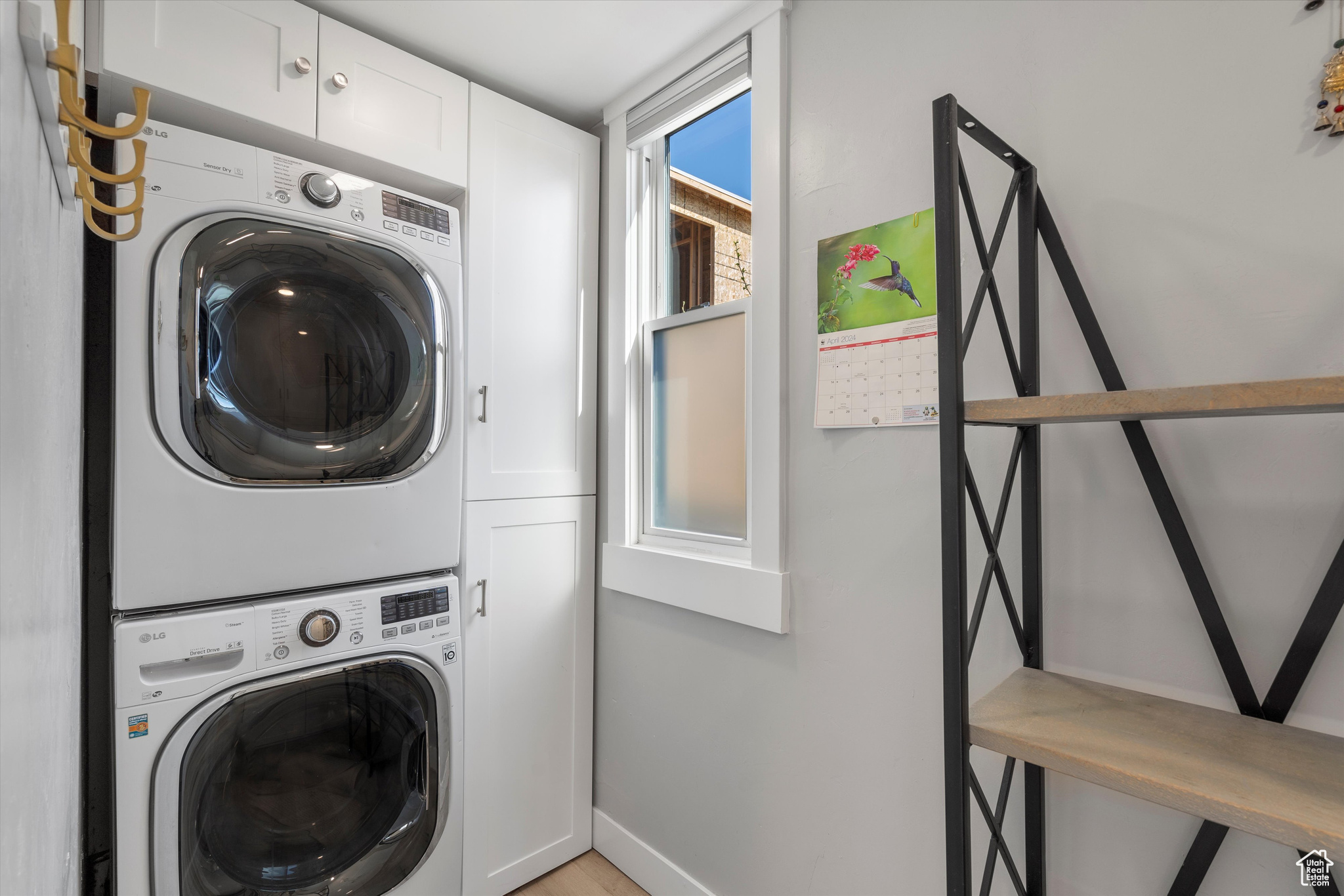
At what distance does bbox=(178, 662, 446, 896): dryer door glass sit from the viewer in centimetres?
125

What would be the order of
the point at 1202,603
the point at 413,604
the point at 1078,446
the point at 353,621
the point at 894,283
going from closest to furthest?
the point at 1202,603
the point at 1078,446
the point at 894,283
the point at 353,621
the point at 413,604

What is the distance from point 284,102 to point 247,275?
432 mm

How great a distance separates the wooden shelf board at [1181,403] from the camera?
61 centimetres

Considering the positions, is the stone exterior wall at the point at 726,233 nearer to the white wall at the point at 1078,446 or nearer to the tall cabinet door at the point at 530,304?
the white wall at the point at 1078,446

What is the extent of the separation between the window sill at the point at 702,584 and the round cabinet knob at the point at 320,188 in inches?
45.6

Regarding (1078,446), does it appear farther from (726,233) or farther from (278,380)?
(278,380)

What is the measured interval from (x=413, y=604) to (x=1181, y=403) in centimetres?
151

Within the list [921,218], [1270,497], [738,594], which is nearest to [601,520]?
[738,594]

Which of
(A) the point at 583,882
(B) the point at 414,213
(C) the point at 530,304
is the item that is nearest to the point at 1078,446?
(C) the point at 530,304

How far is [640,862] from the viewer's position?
6.02 feet

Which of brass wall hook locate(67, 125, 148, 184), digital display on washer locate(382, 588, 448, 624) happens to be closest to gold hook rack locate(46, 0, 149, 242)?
brass wall hook locate(67, 125, 148, 184)

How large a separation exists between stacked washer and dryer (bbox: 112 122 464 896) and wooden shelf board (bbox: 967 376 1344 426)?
1.27 meters

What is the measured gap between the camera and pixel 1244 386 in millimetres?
638

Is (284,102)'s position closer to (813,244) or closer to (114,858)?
(813,244)
